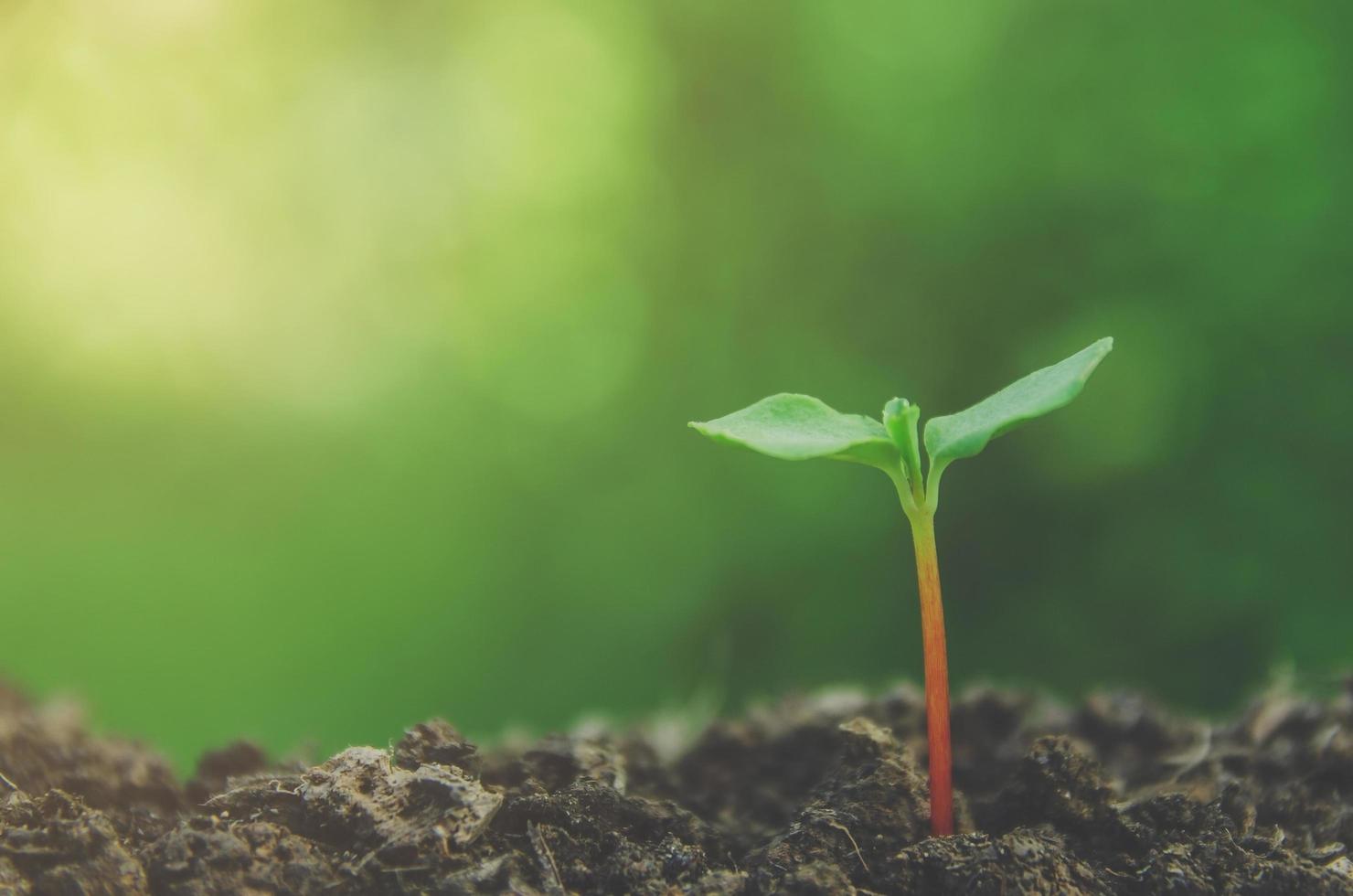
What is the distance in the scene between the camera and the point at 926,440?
94cm

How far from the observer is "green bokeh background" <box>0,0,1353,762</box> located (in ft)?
9.55

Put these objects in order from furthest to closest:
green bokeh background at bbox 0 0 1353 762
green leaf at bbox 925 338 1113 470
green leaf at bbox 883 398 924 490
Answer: green bokeh background at bbox 0 0 1353 762 < green leaf at bbox 883 398 924 490 < green leaf at bbox 925 338 1113 470

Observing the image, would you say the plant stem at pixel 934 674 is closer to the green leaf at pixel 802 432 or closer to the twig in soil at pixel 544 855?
the green leaf at pixel 802 432

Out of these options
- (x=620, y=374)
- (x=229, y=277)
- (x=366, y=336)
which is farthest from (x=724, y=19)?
(x=229, y=277)

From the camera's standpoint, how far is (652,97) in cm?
336

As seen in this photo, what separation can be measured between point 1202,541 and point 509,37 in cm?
253

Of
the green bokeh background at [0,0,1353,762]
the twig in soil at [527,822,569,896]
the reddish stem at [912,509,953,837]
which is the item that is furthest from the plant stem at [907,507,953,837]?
the green bokeh background at [0,0,1353,762]

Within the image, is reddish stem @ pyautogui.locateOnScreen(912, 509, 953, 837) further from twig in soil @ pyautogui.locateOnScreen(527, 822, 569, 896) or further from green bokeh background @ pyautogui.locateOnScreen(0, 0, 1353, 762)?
green bokeh background @ pyautogui.locateOnScreen(0, 0, 1353, 762)

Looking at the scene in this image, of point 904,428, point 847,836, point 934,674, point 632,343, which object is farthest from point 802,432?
point 632,343

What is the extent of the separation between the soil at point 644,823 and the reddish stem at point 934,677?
0.03m

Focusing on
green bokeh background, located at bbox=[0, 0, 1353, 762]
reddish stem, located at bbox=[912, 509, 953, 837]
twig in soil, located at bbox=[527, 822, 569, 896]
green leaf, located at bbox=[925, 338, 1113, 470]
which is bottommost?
twig in soil, located at bbox=[527, 822, 569, 896]

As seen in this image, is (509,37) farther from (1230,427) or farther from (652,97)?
(1230,427)

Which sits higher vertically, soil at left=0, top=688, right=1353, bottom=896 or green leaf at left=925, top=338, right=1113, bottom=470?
green leaf at left=925, top=338, right=1113, bottom=470

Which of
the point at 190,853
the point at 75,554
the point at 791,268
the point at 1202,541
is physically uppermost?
the point at 791,268
